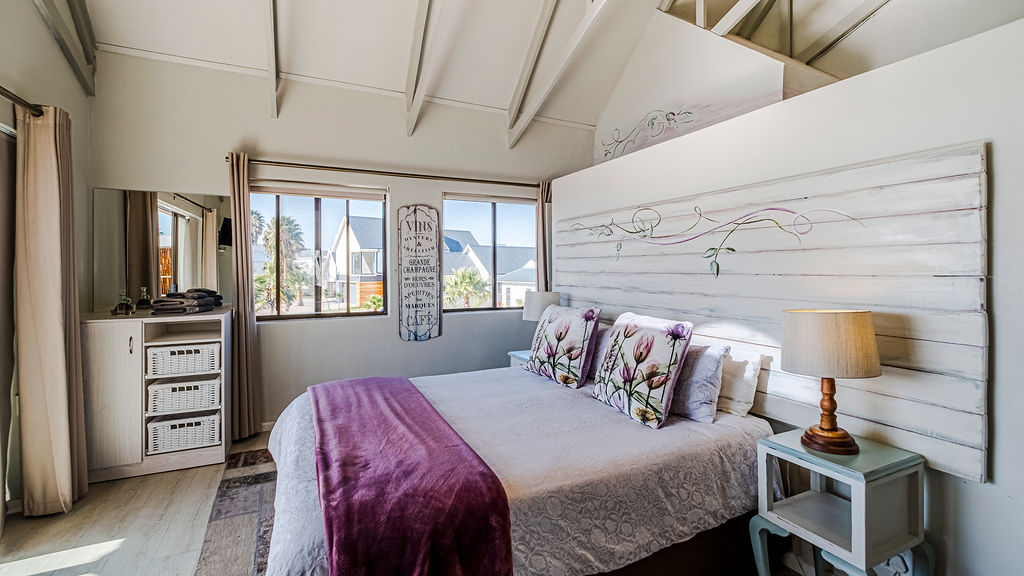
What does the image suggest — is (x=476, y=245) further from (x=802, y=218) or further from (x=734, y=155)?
(x=802, y=218)

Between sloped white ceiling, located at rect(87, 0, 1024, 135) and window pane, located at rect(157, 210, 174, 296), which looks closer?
sloped white ceiling, located at rect(87, 0, 1024, 135)

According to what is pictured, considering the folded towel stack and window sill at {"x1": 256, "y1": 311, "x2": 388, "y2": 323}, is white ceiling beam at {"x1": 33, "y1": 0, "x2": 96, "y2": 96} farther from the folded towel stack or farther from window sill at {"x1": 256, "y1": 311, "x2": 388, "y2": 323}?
window sill at {"x1": 256, "y1": 311, "x2": 388, "y2": 323}

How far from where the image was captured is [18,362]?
2277mm

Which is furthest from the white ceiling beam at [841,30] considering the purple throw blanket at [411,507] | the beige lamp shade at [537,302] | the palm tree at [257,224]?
the palm tree at [257,224]

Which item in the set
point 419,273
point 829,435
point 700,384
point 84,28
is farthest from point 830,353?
point 84,28

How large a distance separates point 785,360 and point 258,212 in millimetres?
3640

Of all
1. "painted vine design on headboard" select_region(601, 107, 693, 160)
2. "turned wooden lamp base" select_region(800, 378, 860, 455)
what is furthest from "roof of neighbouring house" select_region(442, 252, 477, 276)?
"turned wooden lamp base" select_region(800, 378, 860, 455)

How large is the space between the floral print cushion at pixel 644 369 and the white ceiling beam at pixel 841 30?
2127mm

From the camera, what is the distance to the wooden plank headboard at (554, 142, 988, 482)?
1580 mm

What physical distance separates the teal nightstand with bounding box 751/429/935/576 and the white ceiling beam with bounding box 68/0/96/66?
4299mm

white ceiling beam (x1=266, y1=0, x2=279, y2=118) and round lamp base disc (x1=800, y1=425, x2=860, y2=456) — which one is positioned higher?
white ceiling beam (x1=266, y1=0, x2=279, y2=118)

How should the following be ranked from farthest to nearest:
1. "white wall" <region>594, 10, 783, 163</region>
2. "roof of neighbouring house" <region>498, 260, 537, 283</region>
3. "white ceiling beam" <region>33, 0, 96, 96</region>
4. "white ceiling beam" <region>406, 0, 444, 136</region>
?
"roof of neighbouring house" <region>498, 260, 537, 283</region> < "white ceiling beam" <region>406, 0, 444, 136</region> < "white wall" <region>594, 10, 783, 163</region> < "white ceiling beam" <region>33, 0, 96, 96</region>

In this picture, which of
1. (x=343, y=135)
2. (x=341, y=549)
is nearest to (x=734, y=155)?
(x=341, y=549)

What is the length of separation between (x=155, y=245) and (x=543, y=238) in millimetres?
2986
